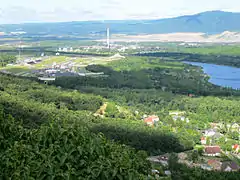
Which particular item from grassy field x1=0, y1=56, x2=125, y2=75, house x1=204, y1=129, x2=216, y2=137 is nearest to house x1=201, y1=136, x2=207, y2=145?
house x1=204, y1=129, x2=216, y2=137

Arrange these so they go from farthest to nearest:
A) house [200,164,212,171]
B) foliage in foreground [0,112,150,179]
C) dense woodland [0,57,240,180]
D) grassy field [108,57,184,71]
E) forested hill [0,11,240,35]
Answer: forested hill [0,11,240,35] < grassy field [108,57,184,71] < house [200,164,212,171] < dense woodland [0,57,240,180] < foliage in foreground [0,112,150,179]

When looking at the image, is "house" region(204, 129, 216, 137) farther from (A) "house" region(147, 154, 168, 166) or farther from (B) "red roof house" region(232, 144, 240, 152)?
(A) "house" region(147, 154, 168, 166)

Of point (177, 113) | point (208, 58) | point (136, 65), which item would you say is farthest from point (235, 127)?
point (208, 58)

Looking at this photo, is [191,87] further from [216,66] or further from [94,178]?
[94,178]

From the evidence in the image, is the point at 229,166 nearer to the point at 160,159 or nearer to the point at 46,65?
the point at 160,159

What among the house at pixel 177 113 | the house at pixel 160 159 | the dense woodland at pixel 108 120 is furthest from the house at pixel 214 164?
the house at pixel 177 113

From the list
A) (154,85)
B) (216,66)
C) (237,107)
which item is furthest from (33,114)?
(216,66)
